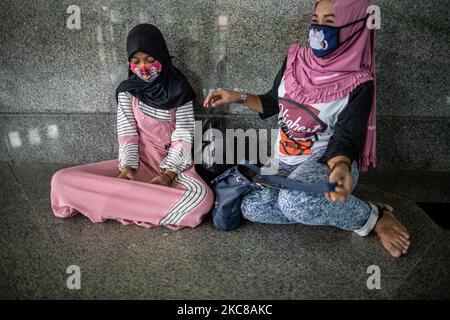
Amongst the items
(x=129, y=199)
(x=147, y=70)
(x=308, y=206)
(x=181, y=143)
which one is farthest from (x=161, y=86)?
(x=308, y=206)

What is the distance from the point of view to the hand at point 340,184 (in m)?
1.66

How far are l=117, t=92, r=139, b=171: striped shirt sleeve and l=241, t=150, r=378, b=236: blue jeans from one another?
0.86 meters

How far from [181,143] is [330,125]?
986 mm

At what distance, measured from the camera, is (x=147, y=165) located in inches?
99.4

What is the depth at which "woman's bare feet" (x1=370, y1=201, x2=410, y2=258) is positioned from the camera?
199 centimetres

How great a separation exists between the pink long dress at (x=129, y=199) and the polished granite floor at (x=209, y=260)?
0.26ft

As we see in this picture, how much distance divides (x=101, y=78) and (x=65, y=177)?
108 centimetres

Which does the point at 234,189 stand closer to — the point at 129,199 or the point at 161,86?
the point at 129,199

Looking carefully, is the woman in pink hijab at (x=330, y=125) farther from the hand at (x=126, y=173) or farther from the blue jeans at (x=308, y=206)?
the hand at (x=126, y=173)

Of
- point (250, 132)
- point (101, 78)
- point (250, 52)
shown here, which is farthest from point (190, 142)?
point (101, 78)

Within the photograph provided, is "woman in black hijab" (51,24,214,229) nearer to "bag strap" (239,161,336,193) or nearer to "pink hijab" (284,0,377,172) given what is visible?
"bag strap" (239,161,336,193)

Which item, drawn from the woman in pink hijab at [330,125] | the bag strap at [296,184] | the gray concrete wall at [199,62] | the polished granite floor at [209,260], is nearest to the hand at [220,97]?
the woman in pink hijab at [330,125]

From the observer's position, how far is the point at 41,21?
Result: 2.85m
